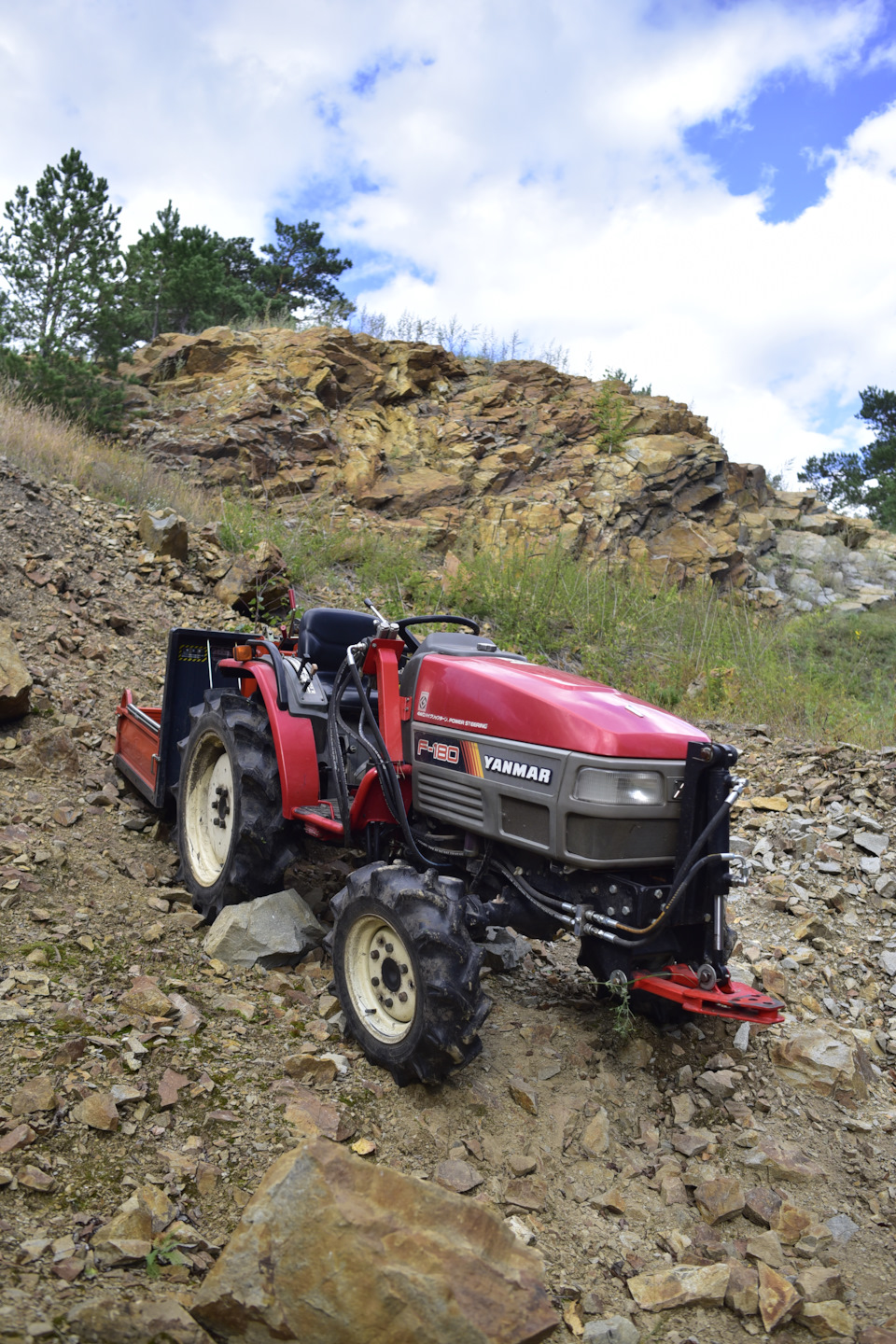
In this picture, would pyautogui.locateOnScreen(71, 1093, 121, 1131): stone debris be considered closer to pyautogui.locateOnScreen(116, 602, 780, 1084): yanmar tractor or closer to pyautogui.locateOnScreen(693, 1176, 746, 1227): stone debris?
pyautogui.locateOnScreen(116, 602, 780, 1084): yanmar tractor

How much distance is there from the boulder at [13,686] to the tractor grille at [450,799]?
9.16 ft

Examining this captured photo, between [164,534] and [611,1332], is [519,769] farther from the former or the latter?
[164,534]

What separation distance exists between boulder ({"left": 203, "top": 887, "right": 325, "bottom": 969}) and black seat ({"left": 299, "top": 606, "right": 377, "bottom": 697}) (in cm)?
104

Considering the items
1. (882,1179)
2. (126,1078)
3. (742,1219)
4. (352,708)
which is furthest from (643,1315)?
(352,708)

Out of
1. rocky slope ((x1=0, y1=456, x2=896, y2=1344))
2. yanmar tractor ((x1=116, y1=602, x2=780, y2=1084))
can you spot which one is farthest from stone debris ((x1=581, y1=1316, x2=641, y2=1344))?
yanmar tractor ((x1=116, y1=602, x2=780, y2=1084))

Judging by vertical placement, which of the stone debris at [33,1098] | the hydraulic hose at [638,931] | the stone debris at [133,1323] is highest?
the hydraulic hose at [638,931]

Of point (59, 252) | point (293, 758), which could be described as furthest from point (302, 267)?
point (293, 758)

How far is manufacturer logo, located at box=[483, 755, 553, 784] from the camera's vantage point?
2838 mm

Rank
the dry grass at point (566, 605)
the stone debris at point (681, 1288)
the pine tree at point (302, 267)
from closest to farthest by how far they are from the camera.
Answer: the stone debris at point (681, 1288) → the dry grass at point (566, 605) → the pine tree at point (302, 267)

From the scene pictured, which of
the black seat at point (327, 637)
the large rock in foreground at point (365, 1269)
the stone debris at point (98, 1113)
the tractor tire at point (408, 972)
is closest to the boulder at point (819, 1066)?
the tractor tire at point (408, 972)

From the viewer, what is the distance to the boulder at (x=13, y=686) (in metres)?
4.99

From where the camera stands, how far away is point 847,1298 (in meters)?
2.24

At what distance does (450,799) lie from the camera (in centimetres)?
318

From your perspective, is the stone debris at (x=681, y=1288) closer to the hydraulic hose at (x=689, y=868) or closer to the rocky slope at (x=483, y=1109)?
the rocky slope at (x=483, y=1109)
